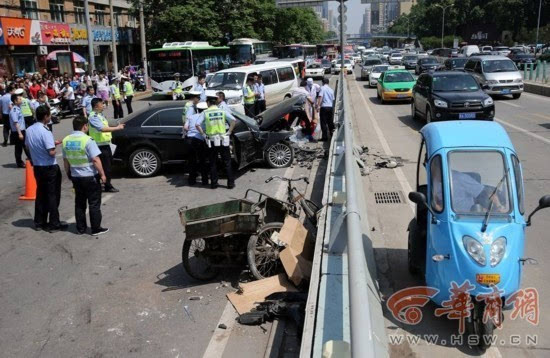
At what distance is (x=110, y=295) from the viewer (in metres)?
6.07

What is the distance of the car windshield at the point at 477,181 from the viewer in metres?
4.91

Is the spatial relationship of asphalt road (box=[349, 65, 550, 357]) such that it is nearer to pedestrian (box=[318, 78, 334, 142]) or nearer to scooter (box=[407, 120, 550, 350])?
scooter (box=[407, 120, 550, 350])

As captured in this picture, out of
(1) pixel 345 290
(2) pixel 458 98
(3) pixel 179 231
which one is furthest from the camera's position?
(2) pixel 458 98

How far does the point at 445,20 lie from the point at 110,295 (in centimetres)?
11112

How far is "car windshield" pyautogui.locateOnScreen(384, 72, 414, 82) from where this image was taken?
80.1 ft

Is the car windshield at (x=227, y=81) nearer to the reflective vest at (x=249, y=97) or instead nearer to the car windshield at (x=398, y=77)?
the reflective vest at (x=249, y=97)

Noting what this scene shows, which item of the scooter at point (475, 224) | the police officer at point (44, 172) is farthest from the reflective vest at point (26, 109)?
the scooter at point (475, 224)

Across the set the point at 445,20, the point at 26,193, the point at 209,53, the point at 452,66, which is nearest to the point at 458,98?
the point at 26,193

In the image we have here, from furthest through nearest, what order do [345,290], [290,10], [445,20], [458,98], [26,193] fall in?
[445,20], [290,10], [458,98], [26,193], [345,290]

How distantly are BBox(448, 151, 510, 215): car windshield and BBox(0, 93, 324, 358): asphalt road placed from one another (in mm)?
2233

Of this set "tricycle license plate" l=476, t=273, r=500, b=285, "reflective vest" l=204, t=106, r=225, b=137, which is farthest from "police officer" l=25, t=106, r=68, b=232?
"tricycle license plate" l=476, t=273, r=500, b=285

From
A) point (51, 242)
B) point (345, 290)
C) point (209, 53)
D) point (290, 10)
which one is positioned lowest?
point (51, 242)

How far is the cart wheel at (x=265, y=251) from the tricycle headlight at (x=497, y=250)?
7.89 feet

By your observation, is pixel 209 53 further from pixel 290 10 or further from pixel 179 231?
pixel 290 10
